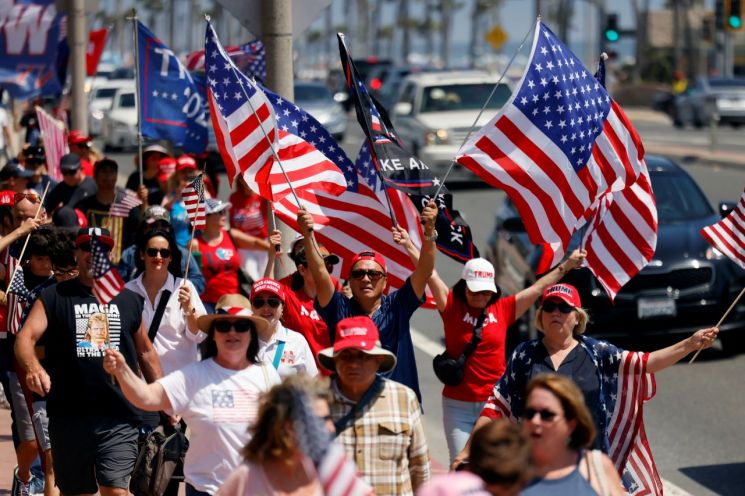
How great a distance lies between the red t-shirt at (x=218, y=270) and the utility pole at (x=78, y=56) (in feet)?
20.8

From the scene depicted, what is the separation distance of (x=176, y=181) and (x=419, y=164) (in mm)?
4747

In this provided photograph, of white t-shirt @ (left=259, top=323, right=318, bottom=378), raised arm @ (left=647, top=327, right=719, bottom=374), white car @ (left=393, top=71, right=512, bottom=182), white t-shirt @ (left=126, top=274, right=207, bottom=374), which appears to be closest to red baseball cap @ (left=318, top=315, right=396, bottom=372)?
white t-shirt @ (left=259, top=323, right=318, bottom=378)

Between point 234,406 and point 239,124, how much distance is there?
2877mm

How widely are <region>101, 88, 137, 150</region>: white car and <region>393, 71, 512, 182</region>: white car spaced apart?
39.2 feet

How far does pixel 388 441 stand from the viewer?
5.86m

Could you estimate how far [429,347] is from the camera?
47.0 feet

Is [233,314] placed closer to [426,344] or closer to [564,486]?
[564,486]

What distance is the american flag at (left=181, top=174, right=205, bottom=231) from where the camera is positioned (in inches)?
365

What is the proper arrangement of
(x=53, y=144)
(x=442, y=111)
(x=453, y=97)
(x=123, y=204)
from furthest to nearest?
(x=453, y=97) → (x=442, y=111) → (x=53, y=144) → (x=123, y=204)

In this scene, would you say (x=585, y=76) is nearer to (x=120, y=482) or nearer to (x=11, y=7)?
(x=120, y=482)

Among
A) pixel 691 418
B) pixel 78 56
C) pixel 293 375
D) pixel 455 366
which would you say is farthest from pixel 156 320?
pixel 78 56

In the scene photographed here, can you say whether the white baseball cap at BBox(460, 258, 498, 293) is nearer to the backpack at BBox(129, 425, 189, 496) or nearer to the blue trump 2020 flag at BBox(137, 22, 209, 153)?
the backpack at BBox(129, 425, 189, 496)

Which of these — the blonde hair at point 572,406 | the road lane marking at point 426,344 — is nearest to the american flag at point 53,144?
the road lane marking at point 426,344

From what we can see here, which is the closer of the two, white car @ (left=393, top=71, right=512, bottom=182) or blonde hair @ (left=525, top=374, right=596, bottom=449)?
blonde hair @ (left=525, top=374, right=596, bottom=449)
